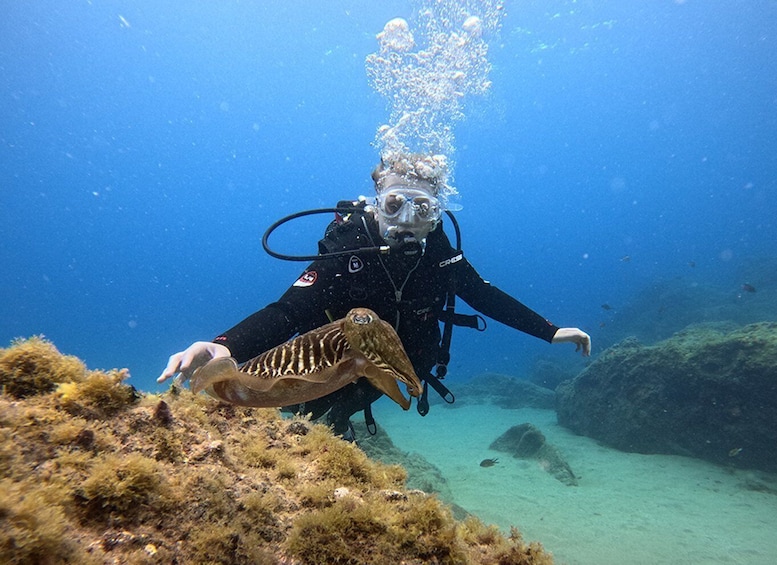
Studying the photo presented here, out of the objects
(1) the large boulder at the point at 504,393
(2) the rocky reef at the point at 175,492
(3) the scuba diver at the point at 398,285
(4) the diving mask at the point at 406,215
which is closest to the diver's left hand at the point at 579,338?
(3) the scuba diver at the point at 398,285

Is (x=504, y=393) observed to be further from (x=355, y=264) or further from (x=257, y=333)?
(x=257, y=333)

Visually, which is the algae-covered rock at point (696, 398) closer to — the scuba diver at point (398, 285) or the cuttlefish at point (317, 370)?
the scuba diver at point (398, 285)

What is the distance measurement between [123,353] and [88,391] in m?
85.8

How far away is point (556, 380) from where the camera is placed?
28141 mm

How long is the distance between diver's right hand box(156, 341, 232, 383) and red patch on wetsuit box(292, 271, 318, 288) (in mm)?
1411

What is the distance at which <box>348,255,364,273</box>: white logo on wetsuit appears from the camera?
15.4 ft

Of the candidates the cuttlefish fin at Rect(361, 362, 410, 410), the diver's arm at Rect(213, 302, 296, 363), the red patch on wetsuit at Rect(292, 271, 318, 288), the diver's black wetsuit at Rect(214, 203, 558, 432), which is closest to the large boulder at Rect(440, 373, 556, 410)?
the diver's black wetsuit at Rect(214, 203, 558, 432)

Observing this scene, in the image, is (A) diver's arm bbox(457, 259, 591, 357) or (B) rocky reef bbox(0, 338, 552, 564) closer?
(B) rocky reef bbox(0, 338, 552, 564)

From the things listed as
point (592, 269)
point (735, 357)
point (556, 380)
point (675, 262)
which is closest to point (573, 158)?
point (592, 269)

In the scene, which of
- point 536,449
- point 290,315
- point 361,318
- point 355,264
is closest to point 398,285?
point 355,264

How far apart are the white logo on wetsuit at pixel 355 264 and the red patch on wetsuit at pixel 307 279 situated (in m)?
0.47

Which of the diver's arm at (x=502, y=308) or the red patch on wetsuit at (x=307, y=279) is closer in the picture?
the red patch on wetsuit at (x=307, y=279)

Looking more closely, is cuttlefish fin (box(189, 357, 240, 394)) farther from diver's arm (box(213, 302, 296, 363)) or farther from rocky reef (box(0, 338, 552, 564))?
diver's arm (box(213, 302, 296, 363))

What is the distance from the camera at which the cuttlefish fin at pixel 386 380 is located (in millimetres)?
2166
